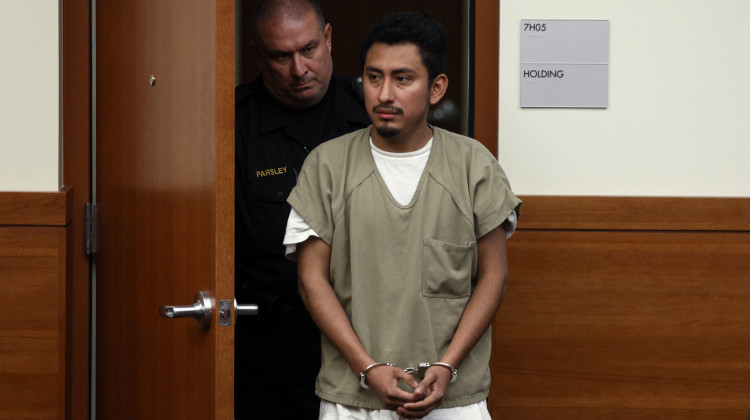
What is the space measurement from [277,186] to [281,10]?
1.44ft

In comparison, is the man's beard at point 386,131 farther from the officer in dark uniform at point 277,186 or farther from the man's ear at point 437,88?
the officer in dark uniform at point 277,186

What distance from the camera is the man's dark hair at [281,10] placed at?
7.54 feet

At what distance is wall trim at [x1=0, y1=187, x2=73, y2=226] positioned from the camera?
2.39 metres

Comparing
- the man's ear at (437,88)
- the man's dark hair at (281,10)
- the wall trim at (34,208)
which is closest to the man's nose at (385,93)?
the man's ear at (437,88)

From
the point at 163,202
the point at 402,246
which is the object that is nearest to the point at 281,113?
the point at 163,202

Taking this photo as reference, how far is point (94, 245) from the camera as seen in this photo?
264 cm

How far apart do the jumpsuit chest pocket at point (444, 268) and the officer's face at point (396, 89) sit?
23 centimetres

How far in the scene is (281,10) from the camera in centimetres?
230

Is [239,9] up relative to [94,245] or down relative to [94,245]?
up

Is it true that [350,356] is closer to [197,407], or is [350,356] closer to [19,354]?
[197,407]

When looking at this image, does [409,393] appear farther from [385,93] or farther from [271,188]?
[271,188]

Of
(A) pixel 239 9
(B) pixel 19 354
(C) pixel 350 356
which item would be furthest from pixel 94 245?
(A) pixel 239 9

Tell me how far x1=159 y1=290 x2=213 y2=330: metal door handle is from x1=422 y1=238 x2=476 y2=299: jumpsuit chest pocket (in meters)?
0.41

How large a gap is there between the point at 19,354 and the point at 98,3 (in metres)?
0.99
